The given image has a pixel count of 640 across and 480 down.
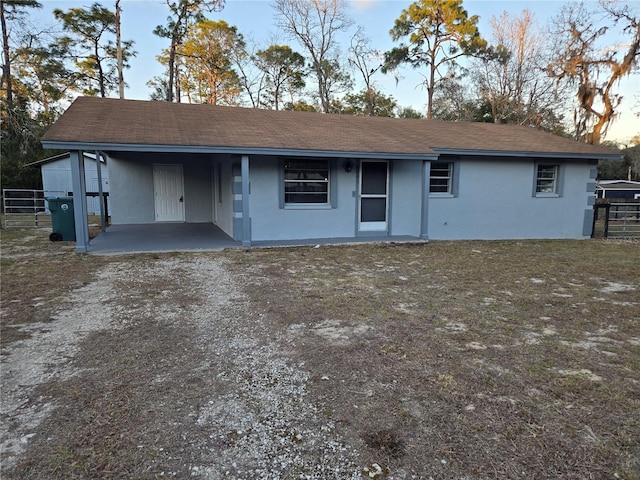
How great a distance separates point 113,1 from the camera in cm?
2275

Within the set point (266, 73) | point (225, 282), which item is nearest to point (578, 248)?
point (225, 282)

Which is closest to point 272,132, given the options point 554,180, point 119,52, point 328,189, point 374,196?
point 328,189

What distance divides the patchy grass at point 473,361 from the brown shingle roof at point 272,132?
134 inches

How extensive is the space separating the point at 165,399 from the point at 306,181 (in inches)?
291

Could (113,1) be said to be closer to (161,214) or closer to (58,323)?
(161,214)

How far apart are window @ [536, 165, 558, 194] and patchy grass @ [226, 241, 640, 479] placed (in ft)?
17.2

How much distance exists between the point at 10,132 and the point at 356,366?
62.5 ft

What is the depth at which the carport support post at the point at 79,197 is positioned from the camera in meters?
7.55

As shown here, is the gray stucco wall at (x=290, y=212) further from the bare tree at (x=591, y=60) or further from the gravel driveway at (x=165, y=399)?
the bare tree at (x=591, y=60)

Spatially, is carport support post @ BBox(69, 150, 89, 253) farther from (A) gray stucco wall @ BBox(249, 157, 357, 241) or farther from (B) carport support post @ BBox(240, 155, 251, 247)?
(A) gray stucco wall @ BBox(249, 157, 357, 241)

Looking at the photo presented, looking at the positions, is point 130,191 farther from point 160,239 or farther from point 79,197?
point 79,197

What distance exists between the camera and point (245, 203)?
870 cm

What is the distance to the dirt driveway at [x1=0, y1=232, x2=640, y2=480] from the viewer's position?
2133 mm

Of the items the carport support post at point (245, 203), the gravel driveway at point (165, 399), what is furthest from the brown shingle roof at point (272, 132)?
the gravel driveway at point (165, 399)
